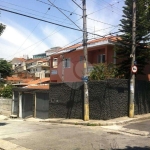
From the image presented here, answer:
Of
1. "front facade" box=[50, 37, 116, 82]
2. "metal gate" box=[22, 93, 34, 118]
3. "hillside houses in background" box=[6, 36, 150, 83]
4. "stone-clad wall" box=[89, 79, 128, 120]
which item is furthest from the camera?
"front facade" box=[50, 37, 116, 82]

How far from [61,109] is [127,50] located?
684cm

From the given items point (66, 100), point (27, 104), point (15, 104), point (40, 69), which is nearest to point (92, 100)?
point (66, 100)

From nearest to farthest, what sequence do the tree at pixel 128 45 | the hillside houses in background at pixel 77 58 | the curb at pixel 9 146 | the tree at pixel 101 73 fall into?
the curb at pixel 9 146
the tree at pixel 101 73
the tree at pixel 128 45
the hillside houses in background at pixel 77 58

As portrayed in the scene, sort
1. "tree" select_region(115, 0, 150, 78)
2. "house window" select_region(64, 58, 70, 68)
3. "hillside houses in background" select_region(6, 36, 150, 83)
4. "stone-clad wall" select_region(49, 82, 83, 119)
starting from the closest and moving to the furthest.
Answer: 1. "stone-clad wall" select_region(49, 82, 83, 119)
2. "tree" select_region(115, 0, 150, 78)
3. "hillside houses in background" select_region(6, 36, 150, 83)
4. "house window" select_region(64, 58, 70, 68)

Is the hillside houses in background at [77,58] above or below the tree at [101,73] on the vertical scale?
above

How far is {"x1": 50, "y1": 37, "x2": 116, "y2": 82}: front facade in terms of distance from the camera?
23391 millimetres

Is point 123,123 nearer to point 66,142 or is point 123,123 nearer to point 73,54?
point 66,142

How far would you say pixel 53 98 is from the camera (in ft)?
61.8

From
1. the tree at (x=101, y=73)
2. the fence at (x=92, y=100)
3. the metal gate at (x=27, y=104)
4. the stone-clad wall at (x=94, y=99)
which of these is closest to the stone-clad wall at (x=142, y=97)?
the fence at (x=92, y=100)

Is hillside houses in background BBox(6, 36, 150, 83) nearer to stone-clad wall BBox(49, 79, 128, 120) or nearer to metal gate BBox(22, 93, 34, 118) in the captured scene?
stone-clad wall BBox(49, 79, 128, 120)

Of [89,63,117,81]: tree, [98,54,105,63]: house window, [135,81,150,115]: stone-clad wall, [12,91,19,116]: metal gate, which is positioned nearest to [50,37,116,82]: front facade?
[98,54,105,63]: house window

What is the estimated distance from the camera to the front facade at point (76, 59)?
23391mm

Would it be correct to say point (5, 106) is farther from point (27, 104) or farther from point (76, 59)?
point (76, 59)

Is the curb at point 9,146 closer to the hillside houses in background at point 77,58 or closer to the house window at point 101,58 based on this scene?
the hillside houses in background at point 77,58
